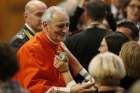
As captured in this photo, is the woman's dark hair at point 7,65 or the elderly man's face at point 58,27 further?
the elderly man's face at point 58,27

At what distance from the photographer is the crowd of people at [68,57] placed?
623 cm

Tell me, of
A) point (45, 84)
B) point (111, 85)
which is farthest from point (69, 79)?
point (111, 85)

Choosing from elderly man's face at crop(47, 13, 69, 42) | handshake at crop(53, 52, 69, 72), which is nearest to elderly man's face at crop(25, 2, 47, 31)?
elderly man's face at crop(47, 13, 69, 42)

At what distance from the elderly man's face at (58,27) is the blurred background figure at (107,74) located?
1.30 meters

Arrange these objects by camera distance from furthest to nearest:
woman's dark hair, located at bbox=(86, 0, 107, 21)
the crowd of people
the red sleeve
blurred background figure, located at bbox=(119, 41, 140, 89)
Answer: woman's dark hair, located at bbox=(86, 0, 107, 21)
the red sleeve
blurred background figure, located at bbox=(119, 41, 140, 89)
the crowd of people

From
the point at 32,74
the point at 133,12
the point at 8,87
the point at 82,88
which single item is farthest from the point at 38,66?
the point at 133,12

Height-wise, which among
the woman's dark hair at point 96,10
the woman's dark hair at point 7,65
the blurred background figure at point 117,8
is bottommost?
the blurred background figure at point 117,8

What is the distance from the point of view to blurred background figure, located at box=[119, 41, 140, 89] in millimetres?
6891

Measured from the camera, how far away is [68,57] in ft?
25.0

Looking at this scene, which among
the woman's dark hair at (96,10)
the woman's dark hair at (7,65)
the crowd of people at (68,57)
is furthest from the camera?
the woman's dark hair at (96,10)

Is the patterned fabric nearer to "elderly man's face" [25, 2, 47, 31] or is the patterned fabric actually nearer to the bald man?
the bald man

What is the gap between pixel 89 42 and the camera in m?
8.71

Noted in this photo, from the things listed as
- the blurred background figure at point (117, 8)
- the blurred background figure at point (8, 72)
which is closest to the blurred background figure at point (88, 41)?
the blurred background figure at point (117, 8)

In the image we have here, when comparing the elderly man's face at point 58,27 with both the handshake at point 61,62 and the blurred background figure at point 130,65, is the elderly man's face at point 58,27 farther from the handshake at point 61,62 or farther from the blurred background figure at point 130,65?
the blurred background figure at point 130,65
